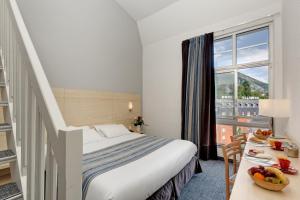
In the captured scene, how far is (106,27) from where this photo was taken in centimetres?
382

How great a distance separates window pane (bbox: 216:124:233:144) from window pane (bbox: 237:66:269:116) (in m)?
0.44

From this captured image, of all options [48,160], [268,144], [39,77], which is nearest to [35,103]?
[39,77]

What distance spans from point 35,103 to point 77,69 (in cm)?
257

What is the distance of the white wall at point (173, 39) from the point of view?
10.5ft

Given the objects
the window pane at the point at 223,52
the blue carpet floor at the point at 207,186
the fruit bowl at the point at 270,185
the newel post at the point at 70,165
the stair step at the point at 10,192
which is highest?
the window pane at the point at 223,52

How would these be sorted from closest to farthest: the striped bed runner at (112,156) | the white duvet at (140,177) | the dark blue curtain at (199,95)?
the white duvet at (140,177)
the striped bed runner at (112,156)
the dark blue curtain at (199,95)

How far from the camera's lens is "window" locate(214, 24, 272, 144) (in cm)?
326

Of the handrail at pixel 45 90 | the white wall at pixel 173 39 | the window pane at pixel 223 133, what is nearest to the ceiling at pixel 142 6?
the white wall at pixel 173 39

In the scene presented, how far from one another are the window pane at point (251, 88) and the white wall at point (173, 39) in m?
0.25

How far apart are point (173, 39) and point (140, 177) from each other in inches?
144

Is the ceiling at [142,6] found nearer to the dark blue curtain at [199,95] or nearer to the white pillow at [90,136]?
the dark blue curtain at [199,95]

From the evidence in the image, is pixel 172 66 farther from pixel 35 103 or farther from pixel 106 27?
pixel 35 103

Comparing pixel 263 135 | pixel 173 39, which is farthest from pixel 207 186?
pixel 173 39

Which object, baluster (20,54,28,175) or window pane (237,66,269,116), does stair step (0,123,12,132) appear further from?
window pane (237,66,269,116)
